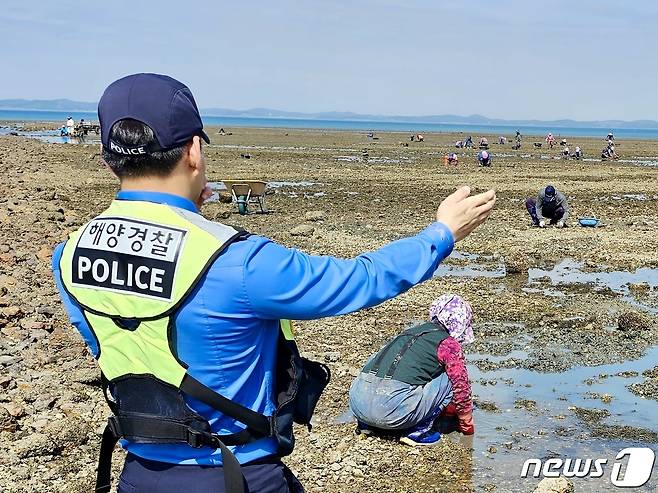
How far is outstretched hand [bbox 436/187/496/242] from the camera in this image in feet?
8.51

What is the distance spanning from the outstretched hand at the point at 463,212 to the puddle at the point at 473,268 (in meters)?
9.60

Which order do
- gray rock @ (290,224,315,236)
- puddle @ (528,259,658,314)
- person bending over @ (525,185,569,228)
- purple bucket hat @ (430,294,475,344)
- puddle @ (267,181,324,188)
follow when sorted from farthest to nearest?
puddle @ (267,181,324,188) < person bending over @ (525,185,569,228) < gray rock @ (290,224,315,236) < puddle @ (528,259,658,314) < purple bucket hat @ (430,294,475,344)

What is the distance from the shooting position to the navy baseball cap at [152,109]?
2359mm

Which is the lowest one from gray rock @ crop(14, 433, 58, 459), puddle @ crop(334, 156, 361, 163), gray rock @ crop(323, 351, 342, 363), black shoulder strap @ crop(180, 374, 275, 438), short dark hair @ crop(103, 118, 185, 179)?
gray rock @ crop(14, 433, 58, 459)

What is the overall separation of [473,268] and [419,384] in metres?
7.04

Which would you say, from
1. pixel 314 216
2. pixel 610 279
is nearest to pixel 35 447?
pixel 610 279

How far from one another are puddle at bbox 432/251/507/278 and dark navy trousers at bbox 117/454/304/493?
9834 millimetres

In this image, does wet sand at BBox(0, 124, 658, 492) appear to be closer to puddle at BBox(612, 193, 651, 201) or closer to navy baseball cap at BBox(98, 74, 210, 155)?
puddle at BBox(612, 193, 651, 201)

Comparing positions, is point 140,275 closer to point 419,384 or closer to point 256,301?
point 256,301

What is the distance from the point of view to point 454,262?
13.6 m

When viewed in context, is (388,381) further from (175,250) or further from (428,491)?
(175,250)

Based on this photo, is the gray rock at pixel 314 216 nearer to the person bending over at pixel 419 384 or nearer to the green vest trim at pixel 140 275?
the person bending over at pixel 419 384

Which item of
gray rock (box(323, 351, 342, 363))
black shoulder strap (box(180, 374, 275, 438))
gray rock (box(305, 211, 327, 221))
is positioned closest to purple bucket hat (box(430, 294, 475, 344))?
gray rock (box(323, 351, 342, 363))

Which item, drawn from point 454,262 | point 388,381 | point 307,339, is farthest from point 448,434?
point 454,262
